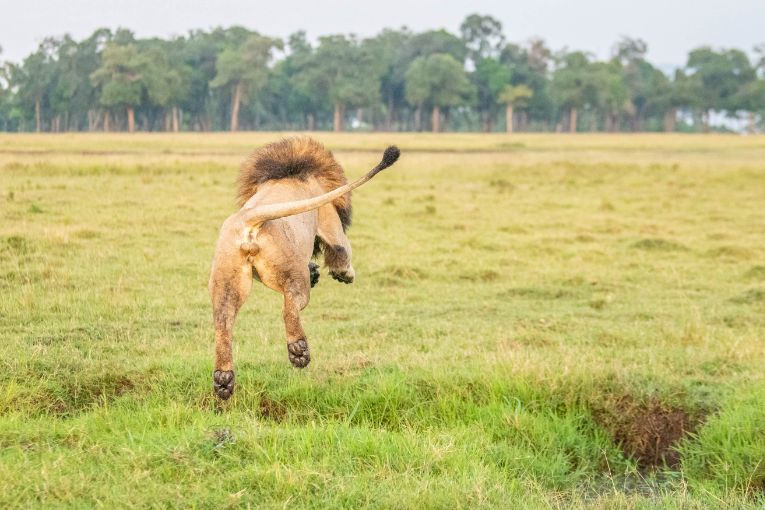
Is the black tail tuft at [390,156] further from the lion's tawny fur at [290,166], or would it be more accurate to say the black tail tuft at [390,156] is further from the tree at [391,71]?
the tree at [391,71]

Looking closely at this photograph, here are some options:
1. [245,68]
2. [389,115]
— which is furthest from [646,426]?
[389,115]

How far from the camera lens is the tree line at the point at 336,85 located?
253 feet

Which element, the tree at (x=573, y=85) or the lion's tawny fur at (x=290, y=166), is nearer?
the lion's tawny fur at (x=290, y=166)

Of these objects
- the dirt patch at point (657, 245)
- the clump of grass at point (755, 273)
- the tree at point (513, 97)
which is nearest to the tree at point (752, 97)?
the tree at point (513, 97)

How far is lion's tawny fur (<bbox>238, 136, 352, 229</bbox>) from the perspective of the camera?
573cm

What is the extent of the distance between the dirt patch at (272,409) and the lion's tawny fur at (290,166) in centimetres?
133

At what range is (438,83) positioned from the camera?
261ft

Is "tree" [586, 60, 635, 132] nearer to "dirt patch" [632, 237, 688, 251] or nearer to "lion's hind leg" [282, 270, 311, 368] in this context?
"dirt patch" [632, 237, 688, 251]

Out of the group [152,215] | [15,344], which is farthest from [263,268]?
[152,215]

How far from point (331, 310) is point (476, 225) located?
7400mm

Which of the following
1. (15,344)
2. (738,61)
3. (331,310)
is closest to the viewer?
(15,344)

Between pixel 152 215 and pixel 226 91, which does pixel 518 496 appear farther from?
pixel 226 91

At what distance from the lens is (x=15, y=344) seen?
6531 mm

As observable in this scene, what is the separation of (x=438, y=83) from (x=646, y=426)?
248ft
